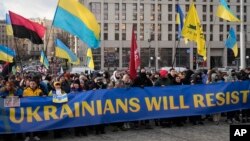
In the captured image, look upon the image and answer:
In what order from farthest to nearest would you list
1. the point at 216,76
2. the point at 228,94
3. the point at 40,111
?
the point at 216,76, the point at 228,94, the point at 40,111

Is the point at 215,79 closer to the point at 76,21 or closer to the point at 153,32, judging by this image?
the point at 76,21

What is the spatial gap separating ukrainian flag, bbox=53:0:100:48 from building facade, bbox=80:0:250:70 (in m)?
82.0

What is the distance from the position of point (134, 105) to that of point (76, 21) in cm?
310

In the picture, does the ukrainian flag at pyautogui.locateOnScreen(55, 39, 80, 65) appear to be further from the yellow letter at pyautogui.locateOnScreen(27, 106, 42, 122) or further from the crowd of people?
the yellow letter at pyautogui.locateOnScreen(27, 106, 42, 122)

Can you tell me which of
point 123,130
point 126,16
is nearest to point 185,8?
point 126,16

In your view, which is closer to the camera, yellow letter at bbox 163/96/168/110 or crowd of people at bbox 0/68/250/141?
crowd of people at bbox 0/68/250/141

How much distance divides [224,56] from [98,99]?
3734 inches

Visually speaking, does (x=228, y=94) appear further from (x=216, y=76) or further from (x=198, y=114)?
(x=216, y=76)

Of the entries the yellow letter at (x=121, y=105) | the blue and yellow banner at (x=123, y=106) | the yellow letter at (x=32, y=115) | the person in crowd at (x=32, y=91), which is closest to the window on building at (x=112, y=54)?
the blue and yellow banner at (x=123, y=106)

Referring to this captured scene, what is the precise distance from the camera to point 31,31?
16.2m

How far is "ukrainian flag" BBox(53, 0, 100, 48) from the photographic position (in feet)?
42.2

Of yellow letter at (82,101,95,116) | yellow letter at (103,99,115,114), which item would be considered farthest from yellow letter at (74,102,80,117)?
yellow letter at (103,99,115,114)

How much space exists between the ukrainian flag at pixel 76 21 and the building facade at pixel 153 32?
3230 inches

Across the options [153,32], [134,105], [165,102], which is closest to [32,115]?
[134,105]
